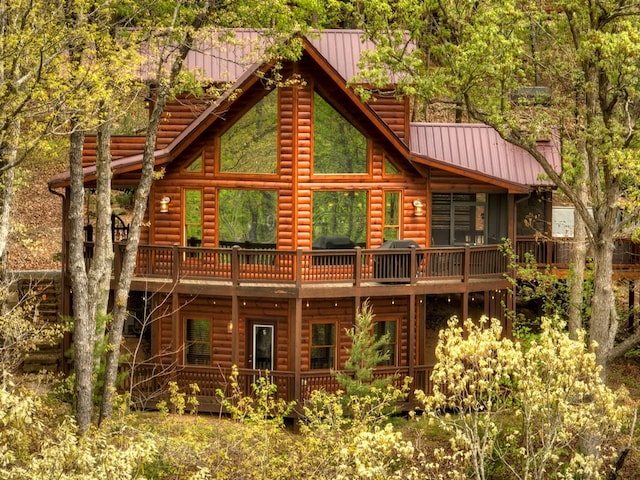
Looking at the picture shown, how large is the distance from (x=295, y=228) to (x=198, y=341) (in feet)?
13.2

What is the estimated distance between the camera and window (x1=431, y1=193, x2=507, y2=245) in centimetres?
3084

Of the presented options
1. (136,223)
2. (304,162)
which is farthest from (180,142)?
(136,223)

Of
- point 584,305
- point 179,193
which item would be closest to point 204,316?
point 179,193

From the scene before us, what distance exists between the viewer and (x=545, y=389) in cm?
1803

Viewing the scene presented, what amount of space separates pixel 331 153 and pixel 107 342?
24.9 ft

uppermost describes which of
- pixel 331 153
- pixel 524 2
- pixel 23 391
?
pixel 524 2

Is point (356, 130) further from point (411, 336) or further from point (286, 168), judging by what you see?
point (411, 336)

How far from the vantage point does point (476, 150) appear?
103 ft

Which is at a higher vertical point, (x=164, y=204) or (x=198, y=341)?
(x=164, y=204)

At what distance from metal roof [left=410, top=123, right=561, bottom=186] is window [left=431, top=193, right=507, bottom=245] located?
768 millimetres

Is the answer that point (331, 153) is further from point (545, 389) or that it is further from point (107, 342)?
point (545, 389)

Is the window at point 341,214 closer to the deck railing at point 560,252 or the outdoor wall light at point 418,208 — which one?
the outdoor wall light at point 418,208

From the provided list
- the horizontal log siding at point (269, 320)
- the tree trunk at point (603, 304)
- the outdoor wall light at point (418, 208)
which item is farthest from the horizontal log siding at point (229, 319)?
the tree trunk at point (603, 304)

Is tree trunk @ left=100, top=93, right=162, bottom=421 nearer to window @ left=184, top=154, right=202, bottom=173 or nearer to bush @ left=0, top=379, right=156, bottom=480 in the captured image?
window @ left=184, top=154, right=202, bottom=173
